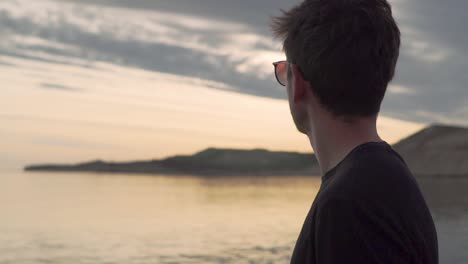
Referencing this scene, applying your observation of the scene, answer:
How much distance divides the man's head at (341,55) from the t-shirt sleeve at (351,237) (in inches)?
14.0

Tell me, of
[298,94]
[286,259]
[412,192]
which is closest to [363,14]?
[298,94]

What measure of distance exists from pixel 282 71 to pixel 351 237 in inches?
24.1

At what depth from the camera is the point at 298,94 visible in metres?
2.04

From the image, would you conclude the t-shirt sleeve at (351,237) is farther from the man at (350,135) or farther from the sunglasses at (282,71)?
the sunglasses at (282,71)

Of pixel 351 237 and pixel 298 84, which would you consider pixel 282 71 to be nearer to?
pixel 298 84

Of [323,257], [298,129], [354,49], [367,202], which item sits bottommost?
[323,257]

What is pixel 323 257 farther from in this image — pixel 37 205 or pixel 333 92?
pixel 37 205

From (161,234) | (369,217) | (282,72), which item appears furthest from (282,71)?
(161,234)

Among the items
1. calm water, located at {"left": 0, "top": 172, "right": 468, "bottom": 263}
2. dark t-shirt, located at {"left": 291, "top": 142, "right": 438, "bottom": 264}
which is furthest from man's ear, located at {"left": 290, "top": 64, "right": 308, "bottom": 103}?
calm water, located at {"left": 0, "top": 172, "right": 468, "bottom": 263}

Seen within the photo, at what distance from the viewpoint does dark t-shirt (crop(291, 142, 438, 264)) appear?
174 centimetres

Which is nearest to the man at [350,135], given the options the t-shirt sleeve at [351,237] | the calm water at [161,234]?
the t-shirt sleeve at [351,237]

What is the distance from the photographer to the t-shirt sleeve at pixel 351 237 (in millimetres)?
1732

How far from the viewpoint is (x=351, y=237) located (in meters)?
1.74

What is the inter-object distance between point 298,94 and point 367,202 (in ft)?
1.33
